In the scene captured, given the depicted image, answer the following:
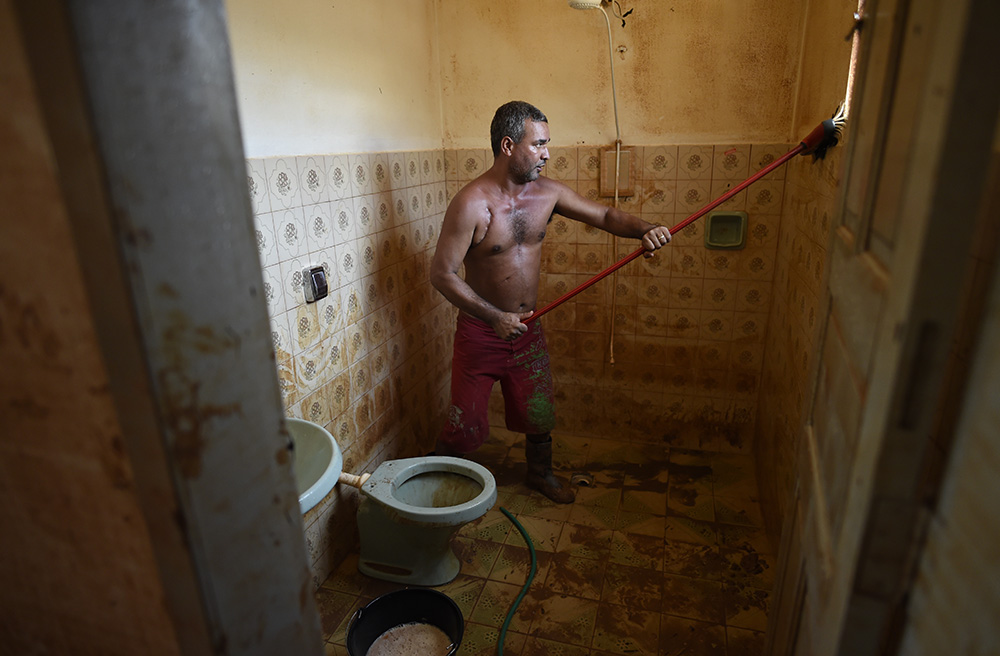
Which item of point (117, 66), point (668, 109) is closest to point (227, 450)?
point (117, 66)

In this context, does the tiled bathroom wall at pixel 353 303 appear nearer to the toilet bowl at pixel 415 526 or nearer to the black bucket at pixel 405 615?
the toilet bowl at pixel 415 526

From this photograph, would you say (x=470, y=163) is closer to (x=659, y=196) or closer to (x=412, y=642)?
(x=659, y=196)

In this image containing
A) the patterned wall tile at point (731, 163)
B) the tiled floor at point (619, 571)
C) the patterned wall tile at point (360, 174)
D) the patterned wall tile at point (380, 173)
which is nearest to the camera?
the tiled floor at point (619, 571)

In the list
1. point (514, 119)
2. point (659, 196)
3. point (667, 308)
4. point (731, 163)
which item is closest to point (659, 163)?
point (659, 196)

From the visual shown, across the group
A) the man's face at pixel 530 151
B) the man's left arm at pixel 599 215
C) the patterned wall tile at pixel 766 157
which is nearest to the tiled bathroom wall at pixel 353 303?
the man's face at pixel 530 151

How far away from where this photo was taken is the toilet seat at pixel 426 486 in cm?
170

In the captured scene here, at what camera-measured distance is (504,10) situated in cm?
244

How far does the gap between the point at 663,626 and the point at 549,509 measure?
2.23ft

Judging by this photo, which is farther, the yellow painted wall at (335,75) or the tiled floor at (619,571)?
the tiled floor at (619,571)

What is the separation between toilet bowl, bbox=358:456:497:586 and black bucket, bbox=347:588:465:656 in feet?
0.66

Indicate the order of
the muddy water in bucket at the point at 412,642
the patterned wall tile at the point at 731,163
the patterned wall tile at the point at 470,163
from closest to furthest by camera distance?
1. the muddy water in bucket at the point at 412,642
2. the patterned wall tile at the point at 731,163
3. the patterned wall tile at the point at 470,163

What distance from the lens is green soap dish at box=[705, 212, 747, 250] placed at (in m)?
2.40

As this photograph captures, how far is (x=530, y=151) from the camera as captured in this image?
204 centimetres

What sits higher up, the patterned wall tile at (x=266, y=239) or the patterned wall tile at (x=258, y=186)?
the patterned wall tile at (x=258, y=186)
